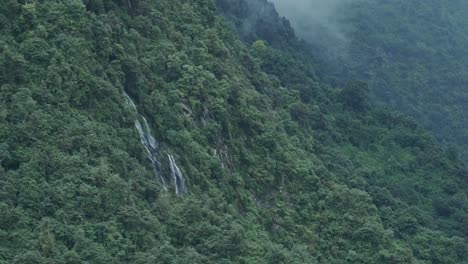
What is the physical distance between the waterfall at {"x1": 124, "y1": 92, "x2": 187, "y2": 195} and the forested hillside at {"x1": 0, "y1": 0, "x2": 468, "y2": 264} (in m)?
0.19

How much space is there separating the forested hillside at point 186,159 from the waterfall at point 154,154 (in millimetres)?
187

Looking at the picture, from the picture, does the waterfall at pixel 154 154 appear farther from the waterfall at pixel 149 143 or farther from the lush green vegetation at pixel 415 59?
the lush green vegetation at pixel 415 59

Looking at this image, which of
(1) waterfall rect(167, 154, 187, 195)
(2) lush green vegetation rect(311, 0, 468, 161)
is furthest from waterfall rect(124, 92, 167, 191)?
(2) lush green vegetation rect(311, 0, 468, 161)

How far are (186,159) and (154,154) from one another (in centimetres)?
186

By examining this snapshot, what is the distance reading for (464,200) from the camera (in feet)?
238

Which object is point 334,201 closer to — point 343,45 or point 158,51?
point 158,51

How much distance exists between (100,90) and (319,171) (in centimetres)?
1526

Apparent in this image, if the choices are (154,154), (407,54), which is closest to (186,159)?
(154,154)

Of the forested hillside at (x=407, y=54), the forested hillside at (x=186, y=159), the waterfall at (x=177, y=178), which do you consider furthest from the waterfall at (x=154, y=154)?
the forested hillside at (x=407, y=54)

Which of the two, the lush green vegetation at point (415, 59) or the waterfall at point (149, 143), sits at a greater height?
Answer: the lush green vegetation at point (415, 59)

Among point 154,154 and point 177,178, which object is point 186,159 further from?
point 154,154

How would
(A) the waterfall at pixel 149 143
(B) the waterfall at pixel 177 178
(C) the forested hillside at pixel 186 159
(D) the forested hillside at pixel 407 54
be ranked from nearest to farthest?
(C) the forested hillside at pixel 186 159 < (A) the waterfall at pixel 149 143 < (B) the waterfall at pixel 177 178 < (D) the forested hillside at pixel 407 54

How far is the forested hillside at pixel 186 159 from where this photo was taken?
48.8 meters

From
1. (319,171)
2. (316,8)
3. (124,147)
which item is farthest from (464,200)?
(316,8)
